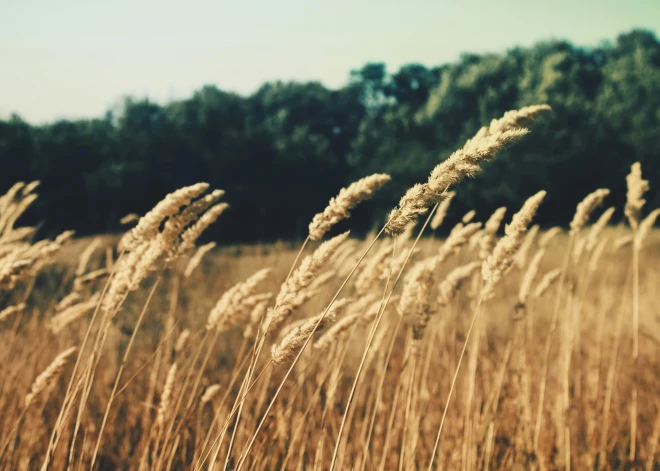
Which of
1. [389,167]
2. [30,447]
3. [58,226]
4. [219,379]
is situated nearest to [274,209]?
[389,167]

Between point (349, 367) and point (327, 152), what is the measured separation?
1773cm

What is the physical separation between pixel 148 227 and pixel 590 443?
1.97 metres

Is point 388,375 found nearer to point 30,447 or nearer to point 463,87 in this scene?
point 30,447

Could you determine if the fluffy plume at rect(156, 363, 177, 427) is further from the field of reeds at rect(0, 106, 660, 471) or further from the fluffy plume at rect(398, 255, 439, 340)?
the fluffy plume at rect(398, 255, 439, 340)

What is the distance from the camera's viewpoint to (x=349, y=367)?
165 inches

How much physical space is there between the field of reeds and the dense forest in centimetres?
1220

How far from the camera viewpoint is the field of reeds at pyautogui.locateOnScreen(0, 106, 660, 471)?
1190 mm

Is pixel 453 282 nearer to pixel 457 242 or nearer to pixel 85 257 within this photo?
pixel 457 242

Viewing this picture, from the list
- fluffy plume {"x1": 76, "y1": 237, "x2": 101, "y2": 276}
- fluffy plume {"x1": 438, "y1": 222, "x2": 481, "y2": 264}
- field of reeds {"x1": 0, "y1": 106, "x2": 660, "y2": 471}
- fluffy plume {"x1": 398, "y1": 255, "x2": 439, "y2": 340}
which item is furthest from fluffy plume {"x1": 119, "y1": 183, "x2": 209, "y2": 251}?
fluffy plume {"x1": 76, "y1": 237, "x2": 101, "y2": 276}

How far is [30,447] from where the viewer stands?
6.88ft

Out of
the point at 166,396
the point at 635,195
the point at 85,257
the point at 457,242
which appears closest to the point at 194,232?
the point at 166,396

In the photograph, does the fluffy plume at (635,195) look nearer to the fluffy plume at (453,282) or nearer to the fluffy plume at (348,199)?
the fluffy plume at (453,282)

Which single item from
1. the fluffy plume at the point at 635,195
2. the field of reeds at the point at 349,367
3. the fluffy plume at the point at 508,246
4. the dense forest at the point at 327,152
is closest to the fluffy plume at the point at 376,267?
the field of reeds at the point at 349,367

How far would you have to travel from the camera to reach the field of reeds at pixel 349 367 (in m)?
1.19
